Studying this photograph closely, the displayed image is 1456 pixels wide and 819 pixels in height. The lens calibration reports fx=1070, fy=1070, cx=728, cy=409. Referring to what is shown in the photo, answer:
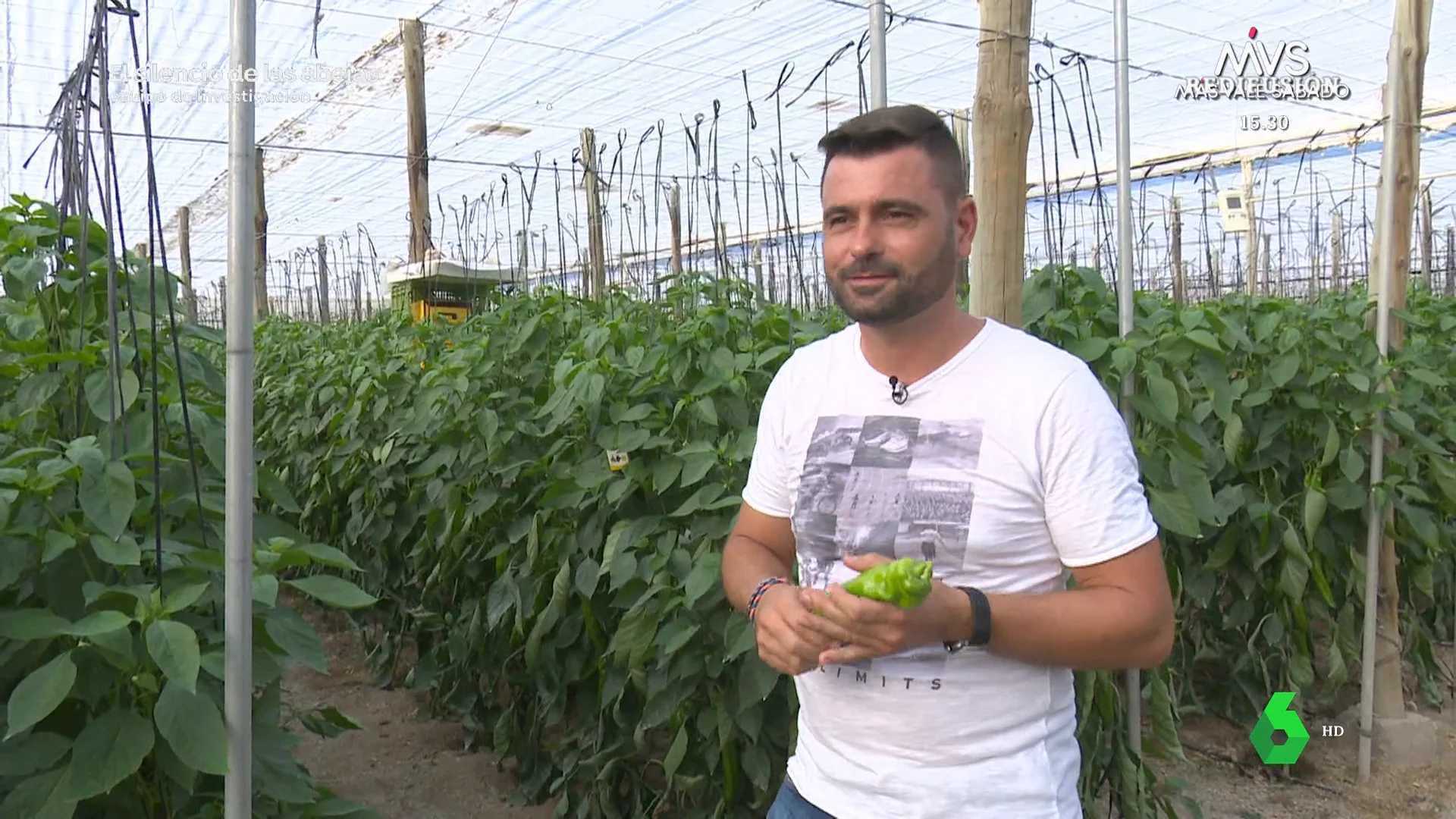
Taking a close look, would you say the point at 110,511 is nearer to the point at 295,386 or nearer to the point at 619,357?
the point at 619,357

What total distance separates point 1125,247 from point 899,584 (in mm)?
1659

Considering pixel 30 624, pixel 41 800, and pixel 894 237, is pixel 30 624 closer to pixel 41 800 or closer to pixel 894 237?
pixel 41 800

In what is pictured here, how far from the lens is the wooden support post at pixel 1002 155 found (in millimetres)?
2041

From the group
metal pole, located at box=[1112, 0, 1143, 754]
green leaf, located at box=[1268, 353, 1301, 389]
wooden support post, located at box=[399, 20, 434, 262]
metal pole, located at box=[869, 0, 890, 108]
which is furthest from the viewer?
wooden support post, located at box=[399, 20, 434, 262]

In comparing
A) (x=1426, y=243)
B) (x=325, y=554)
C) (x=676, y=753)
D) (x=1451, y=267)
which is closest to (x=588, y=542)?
(x=676, y=753)

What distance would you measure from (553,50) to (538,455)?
704 cm

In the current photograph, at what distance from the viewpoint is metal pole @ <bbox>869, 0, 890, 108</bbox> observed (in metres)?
2.20

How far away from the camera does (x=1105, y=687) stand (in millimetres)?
2170

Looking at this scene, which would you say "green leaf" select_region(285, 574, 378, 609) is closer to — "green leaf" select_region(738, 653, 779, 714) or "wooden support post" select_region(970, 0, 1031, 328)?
"green leaf" select_region(738, 653, 779, 714)

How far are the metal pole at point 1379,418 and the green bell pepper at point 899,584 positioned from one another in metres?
2.55

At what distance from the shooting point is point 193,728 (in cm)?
139

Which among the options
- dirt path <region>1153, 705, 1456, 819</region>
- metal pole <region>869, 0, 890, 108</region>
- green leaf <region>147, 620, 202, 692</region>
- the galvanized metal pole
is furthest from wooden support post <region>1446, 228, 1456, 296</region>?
green leaf <region>147, 620, 202, 692</region>

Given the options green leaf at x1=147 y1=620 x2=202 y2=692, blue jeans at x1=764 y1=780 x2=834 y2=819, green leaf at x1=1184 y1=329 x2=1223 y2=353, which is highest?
green leaf at x1=1184 y1=329 x2=1223 y2=353

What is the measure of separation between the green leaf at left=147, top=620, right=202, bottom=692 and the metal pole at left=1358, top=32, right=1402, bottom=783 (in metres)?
3.02
